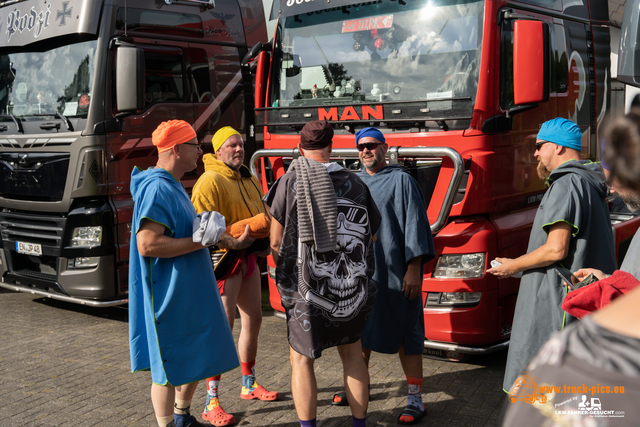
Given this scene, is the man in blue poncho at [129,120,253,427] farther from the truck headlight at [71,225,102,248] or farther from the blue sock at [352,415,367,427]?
the truck headlight at [71,225,102,248]

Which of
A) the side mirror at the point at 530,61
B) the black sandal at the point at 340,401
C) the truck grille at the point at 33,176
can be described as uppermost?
the side mirror at the point at 530,61

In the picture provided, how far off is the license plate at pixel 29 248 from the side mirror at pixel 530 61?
5010 mm

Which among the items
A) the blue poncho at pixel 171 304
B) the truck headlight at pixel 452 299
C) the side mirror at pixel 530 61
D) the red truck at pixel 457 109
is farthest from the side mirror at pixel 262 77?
the blue poncho at pixel 171 304

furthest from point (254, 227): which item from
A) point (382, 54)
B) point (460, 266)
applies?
point (382, 54)

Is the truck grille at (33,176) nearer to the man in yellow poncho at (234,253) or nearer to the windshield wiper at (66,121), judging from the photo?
the windshield wiper at (66,121)

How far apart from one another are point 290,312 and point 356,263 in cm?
43

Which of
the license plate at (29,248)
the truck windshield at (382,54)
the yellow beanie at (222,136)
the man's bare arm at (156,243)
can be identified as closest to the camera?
the man's bare arm at (156,243)

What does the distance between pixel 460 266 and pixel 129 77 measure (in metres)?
3.57

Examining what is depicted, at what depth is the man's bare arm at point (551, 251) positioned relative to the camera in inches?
116

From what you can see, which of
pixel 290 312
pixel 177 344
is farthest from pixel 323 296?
pixel 177 344

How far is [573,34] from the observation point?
17.6 ft

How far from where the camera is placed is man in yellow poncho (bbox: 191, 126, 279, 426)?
12.5 ft

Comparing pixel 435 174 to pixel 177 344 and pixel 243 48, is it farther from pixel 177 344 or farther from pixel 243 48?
pixel 243 48

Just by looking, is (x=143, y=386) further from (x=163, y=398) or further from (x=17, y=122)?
(x=17, y=122)
